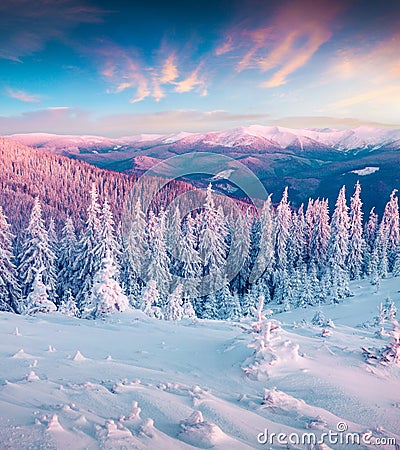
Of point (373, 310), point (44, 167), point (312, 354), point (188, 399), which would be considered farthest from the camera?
point (44, 167)

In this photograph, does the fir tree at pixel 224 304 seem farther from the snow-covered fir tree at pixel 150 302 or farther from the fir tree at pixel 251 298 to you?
the snow-covered fir tree at pixel 150 302

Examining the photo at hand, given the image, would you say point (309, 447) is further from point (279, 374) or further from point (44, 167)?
point (44, 167)

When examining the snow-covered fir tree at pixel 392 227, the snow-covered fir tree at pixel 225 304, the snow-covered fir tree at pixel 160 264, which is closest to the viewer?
the snow-covered fir tree at pixel 225 304

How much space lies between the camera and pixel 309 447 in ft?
12.6

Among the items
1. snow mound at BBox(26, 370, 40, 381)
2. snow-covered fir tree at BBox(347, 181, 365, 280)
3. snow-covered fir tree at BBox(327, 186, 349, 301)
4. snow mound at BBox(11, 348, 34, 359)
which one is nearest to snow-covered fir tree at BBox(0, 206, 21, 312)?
snow mound at BBox(11, 348, 34, 359)

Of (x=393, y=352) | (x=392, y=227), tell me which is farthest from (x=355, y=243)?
(x=393, y=352)

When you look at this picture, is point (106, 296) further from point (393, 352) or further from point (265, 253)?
point (265, 253)

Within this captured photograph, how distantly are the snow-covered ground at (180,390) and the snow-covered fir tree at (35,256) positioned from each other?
84.3 ft

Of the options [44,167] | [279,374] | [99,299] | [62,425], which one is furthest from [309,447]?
[44,167]

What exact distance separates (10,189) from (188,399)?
12549cm

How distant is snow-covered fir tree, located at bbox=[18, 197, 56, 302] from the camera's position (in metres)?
32.1

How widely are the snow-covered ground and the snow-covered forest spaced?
16.8m

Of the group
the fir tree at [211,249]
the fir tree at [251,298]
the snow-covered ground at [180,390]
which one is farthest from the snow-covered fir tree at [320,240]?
the snow-covered ground at [180,390]

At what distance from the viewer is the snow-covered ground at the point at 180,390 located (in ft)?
12.1
